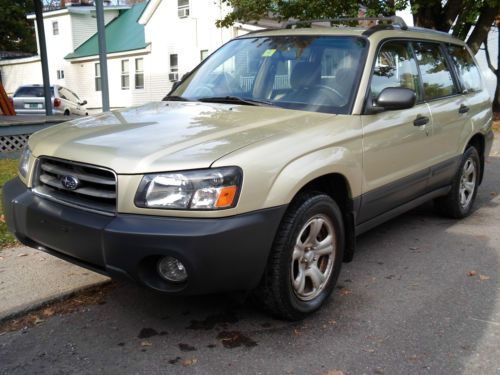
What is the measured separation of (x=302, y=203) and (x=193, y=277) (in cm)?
82

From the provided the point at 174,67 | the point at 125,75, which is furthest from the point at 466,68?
the point at 125,75

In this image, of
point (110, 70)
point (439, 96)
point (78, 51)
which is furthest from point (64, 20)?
point (439, 96)

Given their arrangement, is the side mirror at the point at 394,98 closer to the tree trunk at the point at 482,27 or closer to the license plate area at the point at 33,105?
the tree trunk at the point at 482,27

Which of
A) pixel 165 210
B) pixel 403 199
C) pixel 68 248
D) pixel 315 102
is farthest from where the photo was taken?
pixel 403 199

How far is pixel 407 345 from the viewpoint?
3164 mm

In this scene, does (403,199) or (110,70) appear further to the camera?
(110,70)

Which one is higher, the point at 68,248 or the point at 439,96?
the point at 439,96

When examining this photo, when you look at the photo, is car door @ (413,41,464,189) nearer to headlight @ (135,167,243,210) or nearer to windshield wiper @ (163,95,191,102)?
windshield wiper @ (163,95,191,102)

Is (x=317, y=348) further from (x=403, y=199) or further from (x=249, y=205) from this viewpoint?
(x=403, y=199)

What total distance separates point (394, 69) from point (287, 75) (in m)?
0.92

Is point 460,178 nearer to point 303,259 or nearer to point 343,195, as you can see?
point 343,195

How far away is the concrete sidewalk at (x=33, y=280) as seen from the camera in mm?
3688

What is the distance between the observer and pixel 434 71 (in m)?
5.05

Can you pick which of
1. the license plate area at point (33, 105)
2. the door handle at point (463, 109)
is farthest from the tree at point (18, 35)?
the door handle at point (463, 109)
